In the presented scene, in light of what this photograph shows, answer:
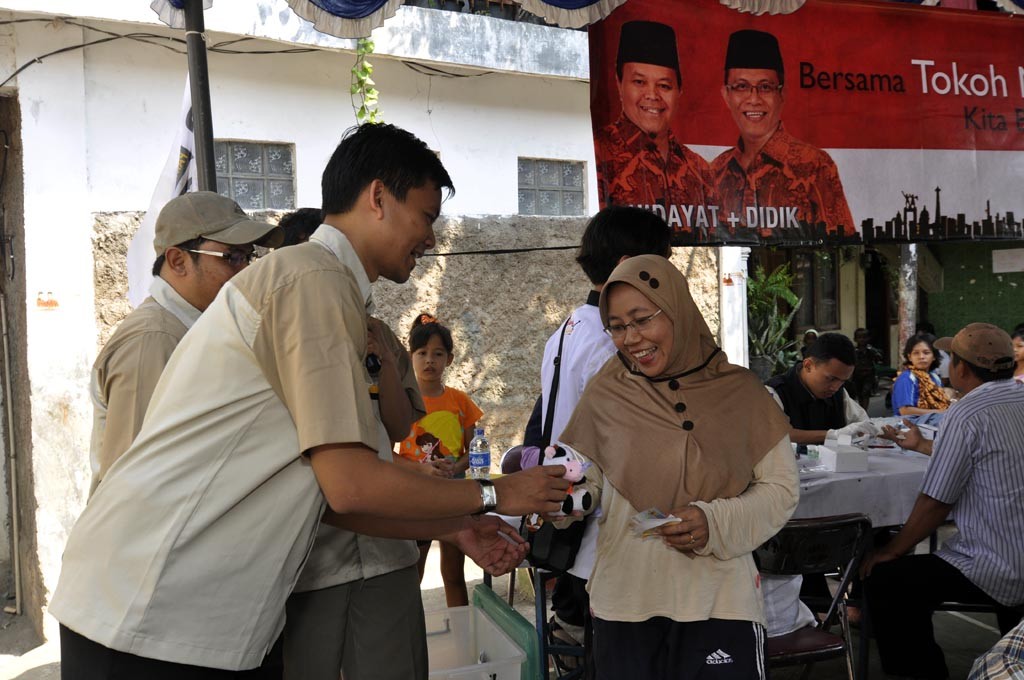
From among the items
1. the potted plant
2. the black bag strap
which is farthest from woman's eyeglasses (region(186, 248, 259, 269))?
the potted plant

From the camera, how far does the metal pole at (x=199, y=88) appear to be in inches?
132

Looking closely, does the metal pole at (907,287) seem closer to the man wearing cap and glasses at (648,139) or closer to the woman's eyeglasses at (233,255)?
the man wearing cap and glasses at (648,139)

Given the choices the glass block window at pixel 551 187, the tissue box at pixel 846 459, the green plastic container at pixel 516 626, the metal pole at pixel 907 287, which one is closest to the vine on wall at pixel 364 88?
the glass block window at pixel 551 187

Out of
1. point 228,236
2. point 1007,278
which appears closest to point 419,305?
point 228,236

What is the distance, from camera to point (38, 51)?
5828mm

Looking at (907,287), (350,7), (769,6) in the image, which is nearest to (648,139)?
(769,6)

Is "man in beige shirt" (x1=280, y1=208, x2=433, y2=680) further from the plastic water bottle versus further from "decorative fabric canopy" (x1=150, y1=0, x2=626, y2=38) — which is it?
"decorative fabric canopy" (x1=150, y1=0, x2=626, y2=38)

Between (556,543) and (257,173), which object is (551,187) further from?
(556,543)

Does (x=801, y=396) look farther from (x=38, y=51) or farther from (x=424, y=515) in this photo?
(x=38, y=51)

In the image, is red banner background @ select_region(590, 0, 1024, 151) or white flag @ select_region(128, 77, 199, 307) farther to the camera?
red banner background @ select_region(590, 0, 1024, 151)

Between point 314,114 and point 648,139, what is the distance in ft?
15.4

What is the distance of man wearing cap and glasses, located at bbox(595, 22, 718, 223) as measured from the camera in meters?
3.79

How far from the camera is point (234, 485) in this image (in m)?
1.54

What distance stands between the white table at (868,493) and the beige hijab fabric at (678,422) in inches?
61.9
